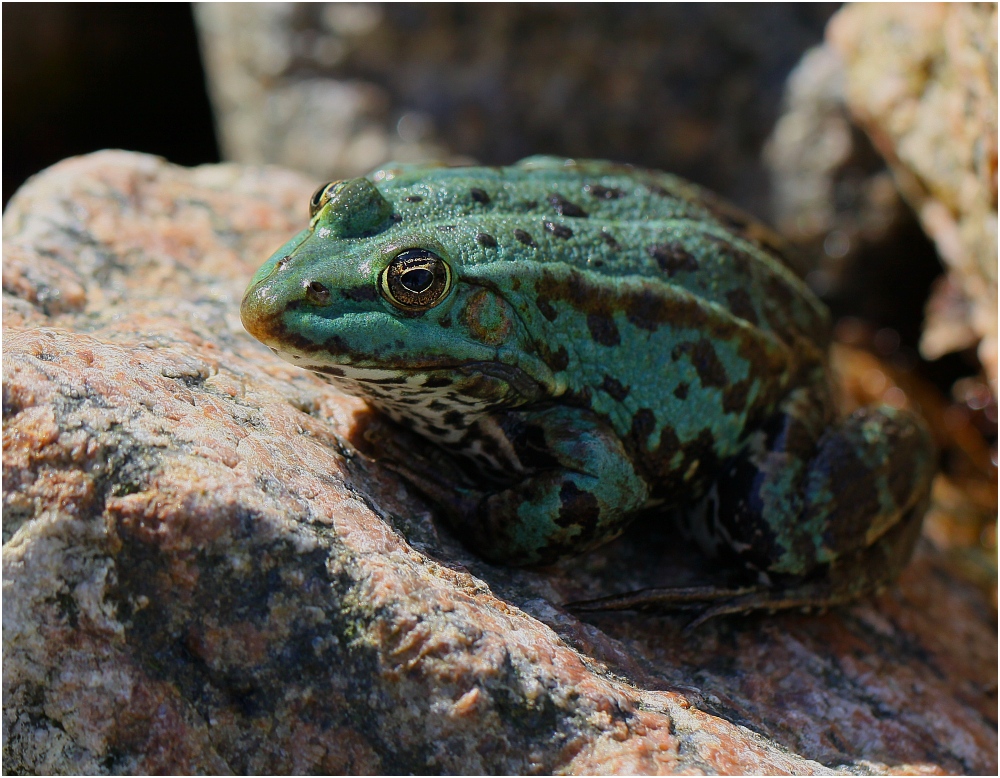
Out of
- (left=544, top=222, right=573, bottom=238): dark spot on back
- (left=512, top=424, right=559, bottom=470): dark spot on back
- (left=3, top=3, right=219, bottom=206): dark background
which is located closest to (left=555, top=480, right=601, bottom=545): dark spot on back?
(left=512, top=424, right=559, bottom=470): dark spot on back

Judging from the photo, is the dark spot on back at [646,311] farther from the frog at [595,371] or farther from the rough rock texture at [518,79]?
the rough rock texture at [518,79]

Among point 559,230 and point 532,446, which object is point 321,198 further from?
point 532,446

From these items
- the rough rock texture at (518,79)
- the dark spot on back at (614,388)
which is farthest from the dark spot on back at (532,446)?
the rough rock texture at (518,79)

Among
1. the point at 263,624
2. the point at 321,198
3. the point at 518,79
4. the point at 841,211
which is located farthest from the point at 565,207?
the point at 841,211

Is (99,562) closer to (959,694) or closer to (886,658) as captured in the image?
(886,658)

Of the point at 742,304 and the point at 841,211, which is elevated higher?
the point at 841,211

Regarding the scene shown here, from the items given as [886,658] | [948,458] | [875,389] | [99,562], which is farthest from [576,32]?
[99,562]
